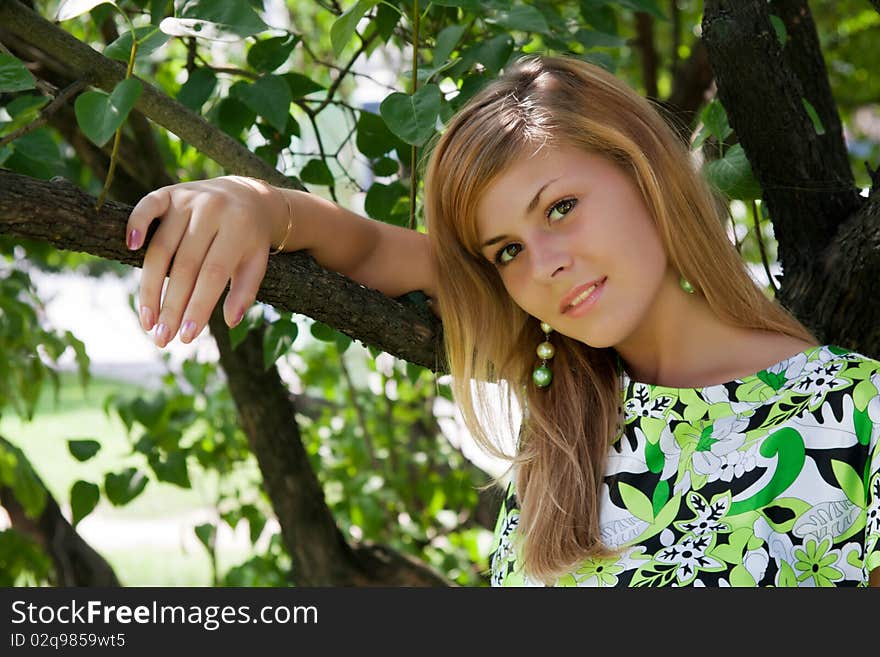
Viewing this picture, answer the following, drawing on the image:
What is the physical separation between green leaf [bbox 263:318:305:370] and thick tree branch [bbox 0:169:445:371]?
266 mm

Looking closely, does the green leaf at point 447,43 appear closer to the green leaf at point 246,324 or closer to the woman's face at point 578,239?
the woman's face at point 578,239

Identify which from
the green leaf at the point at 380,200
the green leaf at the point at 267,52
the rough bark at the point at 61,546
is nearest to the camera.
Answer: the green leaf at the point at 267,52

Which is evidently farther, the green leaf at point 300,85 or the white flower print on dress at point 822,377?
the green leaf at point 300,85

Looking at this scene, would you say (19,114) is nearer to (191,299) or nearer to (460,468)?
(191,299)

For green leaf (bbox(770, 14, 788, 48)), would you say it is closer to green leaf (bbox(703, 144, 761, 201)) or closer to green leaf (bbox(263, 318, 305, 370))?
green leaf (bbox(703, 144, 761, 201))

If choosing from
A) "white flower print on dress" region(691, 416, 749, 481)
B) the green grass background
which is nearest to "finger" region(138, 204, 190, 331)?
"white flower print on dress" region(691, 416, 749, 481)

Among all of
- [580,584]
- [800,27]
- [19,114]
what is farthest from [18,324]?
[800,27]

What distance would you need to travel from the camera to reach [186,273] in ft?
3.27

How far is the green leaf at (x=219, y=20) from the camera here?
3.59 ft

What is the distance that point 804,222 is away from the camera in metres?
1.46

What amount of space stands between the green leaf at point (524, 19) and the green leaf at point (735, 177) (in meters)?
0.30

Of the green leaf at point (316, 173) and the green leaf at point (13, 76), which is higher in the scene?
the green leaf at point (316, 173)

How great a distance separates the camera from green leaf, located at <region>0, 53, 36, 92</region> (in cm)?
107

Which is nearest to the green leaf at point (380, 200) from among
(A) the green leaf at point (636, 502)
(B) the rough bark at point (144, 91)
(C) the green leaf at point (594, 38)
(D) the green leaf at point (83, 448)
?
(B) the rough bark at point (144, 91)
